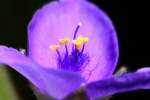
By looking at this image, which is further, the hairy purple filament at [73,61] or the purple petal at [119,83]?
the hairy purple filament at [73,61]

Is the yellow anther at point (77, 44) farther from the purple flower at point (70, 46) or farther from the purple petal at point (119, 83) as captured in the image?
the purple petal at point (119, 83)

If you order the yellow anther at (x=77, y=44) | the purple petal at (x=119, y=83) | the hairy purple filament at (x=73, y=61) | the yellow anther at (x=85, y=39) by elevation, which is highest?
the yellow anther at (x=85, y=39)

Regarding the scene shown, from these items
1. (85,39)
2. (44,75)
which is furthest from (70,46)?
(44,75)

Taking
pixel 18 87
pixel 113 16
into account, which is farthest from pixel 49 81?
pixel 113 16

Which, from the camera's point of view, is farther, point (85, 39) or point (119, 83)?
point (85, 39)

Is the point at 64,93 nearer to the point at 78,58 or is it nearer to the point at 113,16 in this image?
the point at 78,58

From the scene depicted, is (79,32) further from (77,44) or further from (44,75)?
(44,75)

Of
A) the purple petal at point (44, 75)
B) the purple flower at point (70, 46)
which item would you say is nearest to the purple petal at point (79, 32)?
the purple flower at point (70, 46)

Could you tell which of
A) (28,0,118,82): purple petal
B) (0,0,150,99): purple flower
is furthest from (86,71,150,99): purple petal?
(28,0,118,82): purple petal

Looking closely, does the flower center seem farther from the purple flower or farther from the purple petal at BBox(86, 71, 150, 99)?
the purple petal at BBox(86, 71, 150, 99)
